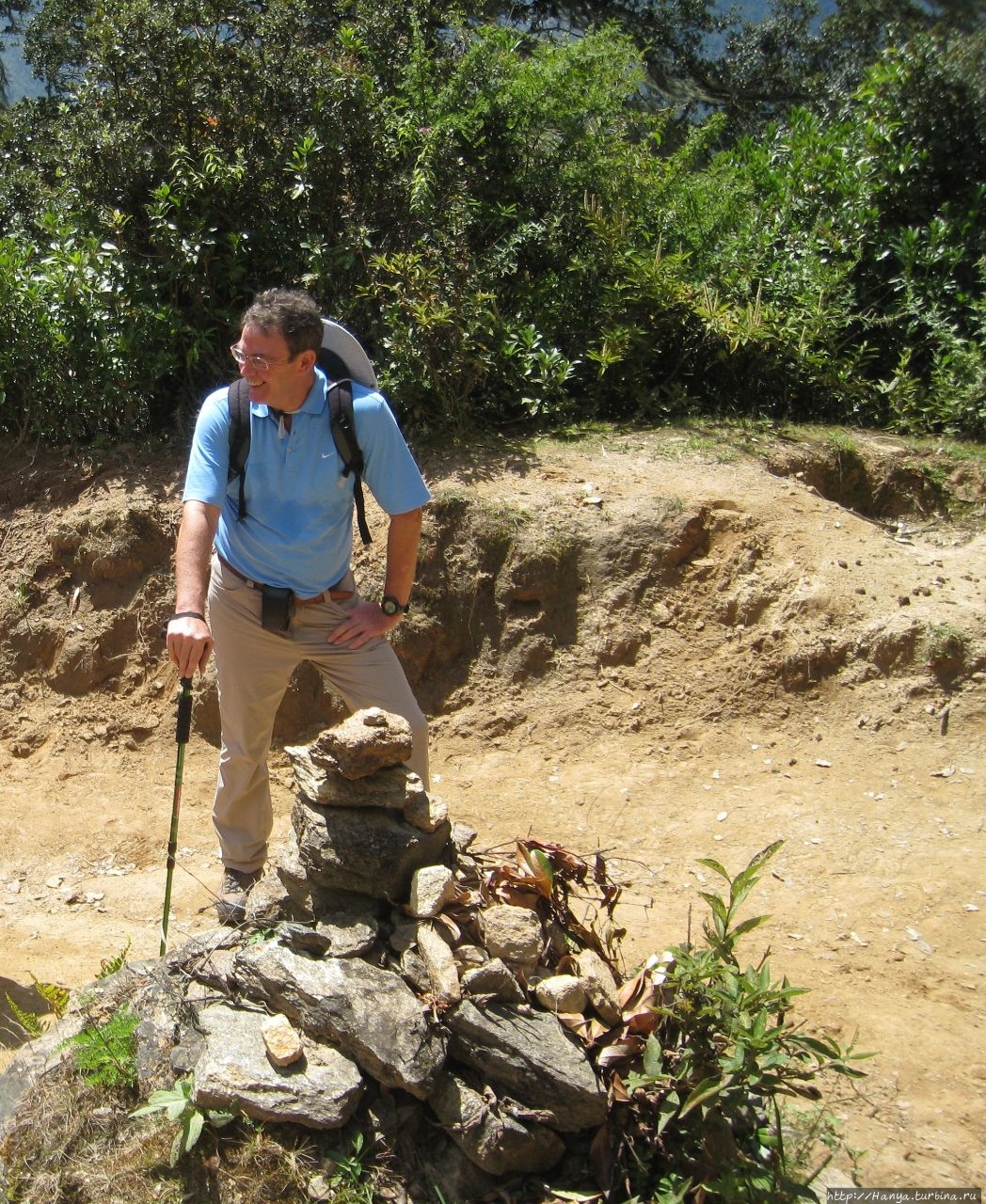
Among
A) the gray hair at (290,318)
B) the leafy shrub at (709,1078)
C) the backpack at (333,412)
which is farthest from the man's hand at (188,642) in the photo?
the leafy shrub at (709,1078)

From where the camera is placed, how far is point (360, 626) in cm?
421

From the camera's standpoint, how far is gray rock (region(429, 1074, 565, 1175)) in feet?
9.70

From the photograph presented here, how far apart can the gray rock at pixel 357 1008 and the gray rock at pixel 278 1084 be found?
2.4 inches

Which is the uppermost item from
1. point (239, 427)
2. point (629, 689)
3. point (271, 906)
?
point (239, 427)

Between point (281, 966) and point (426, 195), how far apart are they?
211 inches

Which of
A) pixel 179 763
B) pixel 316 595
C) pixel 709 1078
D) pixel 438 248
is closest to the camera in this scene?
pixel 709 1078

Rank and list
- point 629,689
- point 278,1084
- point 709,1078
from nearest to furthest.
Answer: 1. point 709,1078
2. point 278,1084
3. point 629,689

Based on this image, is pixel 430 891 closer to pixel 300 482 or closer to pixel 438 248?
pixel 300 482

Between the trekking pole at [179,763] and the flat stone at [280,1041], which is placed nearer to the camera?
the flat stone at [280,1041]

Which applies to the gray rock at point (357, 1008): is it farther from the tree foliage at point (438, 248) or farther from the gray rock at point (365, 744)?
the tree foliage at point (438, 248)

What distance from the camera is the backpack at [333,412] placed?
13.2 feet

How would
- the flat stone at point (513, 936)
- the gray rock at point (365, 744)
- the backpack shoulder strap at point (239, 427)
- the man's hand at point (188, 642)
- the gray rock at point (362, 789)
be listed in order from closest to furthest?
the flat stone at point (513, 936) < the gray rock at point (365, 744) < the gray rock at point (362, 789) < the man's hand at point (188, 642) < the backpack shoulder strap at point (239, 427)

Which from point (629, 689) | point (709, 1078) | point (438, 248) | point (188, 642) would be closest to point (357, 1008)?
point (709, 1078)

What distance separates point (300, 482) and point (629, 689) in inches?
109
